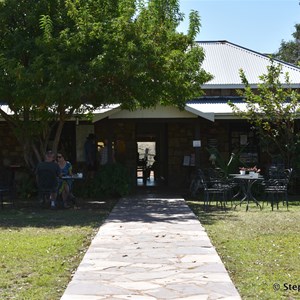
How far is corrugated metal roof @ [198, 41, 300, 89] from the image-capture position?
17.7m

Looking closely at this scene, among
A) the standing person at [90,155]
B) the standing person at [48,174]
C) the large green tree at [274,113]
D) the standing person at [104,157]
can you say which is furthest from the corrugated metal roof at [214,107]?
the standing person at [48,174]

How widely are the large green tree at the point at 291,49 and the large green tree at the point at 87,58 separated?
104ft

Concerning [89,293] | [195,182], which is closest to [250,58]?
[195,182]

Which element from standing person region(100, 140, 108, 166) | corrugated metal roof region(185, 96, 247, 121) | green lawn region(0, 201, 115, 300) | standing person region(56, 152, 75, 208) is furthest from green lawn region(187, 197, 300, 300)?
standing person region(100, 140, 108, 166)

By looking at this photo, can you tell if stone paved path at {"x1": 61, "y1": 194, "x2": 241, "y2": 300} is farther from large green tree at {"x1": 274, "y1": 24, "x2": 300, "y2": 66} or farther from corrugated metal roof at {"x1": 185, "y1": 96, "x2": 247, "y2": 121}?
large green tree at {"x1": 274, "y1": 24, "x2": 300, "y2": 66}

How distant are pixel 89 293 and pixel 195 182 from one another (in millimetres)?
10264

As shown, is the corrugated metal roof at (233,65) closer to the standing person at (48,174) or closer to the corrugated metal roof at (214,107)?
the corrugated metal roof at (214,107)

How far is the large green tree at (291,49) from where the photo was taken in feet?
142

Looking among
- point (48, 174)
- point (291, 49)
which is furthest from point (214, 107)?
point (291, 49)

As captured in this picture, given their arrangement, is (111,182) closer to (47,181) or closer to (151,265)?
(47,181)

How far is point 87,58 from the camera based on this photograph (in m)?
11.5

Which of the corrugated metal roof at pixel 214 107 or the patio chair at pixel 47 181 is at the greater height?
the corrugated metal roof at pixel 214 107

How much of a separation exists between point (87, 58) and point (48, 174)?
2.61 m

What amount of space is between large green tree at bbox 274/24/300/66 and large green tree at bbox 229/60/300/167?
2910 cm
